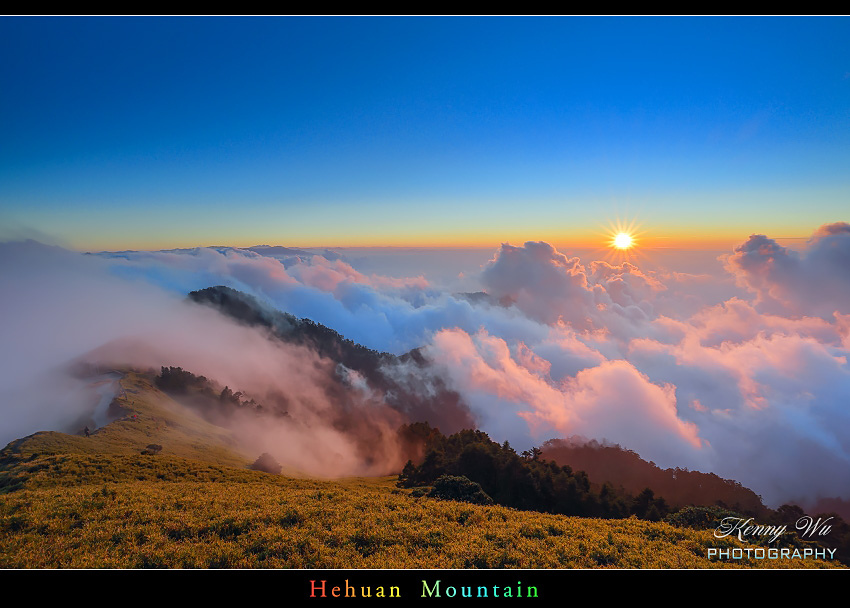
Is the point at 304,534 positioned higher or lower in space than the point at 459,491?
higher

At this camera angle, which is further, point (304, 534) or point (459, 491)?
point (459, 491)

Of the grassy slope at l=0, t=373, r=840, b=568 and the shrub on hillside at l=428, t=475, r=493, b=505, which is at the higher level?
the grassy slope at l=0, t=373, r=840, b=568

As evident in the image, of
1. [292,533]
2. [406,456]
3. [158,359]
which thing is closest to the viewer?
[292,533]

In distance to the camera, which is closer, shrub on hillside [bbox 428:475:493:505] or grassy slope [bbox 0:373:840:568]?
grassy slope [bbox 0:373:840:568]

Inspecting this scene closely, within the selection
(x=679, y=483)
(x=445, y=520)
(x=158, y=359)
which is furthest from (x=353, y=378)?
(x=445, y=520)

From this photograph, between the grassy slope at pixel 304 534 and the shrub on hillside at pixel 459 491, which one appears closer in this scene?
the grassy slope at pixel 304 534

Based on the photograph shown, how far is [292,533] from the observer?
32.2ft

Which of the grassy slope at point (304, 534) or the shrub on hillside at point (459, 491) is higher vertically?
the grassy slope at point (304, 534)

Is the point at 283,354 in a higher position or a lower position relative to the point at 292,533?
lower
